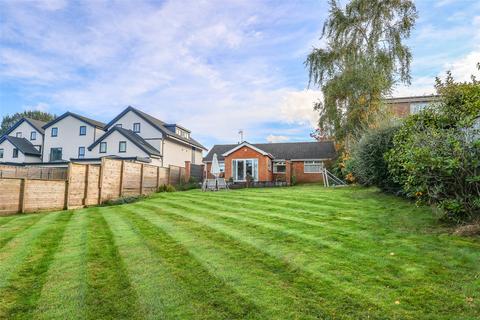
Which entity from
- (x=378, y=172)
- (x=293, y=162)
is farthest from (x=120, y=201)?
(x=293, y=162)

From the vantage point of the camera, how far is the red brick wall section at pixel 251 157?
2845cm

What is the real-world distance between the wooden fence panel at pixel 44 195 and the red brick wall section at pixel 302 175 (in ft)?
67.6

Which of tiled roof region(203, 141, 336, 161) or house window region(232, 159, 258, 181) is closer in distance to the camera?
house window region(232, 159, 258, 181)

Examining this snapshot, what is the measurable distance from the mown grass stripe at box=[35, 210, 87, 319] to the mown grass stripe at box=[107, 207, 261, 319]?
3.60 ft

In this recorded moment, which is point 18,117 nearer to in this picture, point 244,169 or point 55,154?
point 55,154

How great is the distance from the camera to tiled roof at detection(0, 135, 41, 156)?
38625 millimetres

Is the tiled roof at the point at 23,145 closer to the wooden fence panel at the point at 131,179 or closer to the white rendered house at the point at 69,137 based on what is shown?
the white rendered house at the point at 69,137

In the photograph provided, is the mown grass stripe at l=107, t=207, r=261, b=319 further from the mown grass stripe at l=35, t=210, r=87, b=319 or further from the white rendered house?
the white rendered house

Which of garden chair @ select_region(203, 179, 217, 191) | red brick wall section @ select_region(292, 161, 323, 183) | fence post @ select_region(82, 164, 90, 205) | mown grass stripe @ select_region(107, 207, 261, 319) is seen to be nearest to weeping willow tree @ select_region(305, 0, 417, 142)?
red brick wall section @ select_region(292, 161, 323, 183)

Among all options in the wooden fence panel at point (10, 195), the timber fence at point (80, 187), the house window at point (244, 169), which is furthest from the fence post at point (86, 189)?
the house window at point (244, 169)

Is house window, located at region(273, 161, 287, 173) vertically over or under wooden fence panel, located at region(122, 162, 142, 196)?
over

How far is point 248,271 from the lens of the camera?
16.1 feet

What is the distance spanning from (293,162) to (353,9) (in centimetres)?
1421

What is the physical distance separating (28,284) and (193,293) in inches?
100
